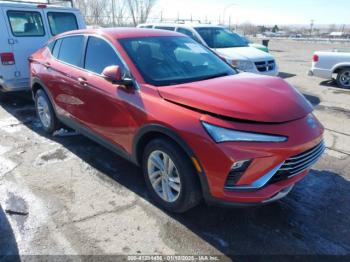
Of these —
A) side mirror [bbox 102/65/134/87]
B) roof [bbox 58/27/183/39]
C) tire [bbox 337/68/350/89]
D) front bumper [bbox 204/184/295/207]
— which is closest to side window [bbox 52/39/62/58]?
roof [bbox 58/27/183/39]

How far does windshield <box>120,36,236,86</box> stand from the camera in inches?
136

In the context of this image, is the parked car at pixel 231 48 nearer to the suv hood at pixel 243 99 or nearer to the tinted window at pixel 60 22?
the tinted window at pixel 60 22

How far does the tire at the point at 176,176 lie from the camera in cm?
287

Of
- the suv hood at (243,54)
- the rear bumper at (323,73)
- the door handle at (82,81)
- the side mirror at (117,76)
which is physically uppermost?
the side mirror at (117,76)

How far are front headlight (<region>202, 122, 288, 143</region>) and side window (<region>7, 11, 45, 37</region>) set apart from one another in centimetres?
563

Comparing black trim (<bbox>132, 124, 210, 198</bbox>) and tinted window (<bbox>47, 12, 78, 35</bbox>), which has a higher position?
tinted window (<bbox>47, 12, 78, 35</bbox>)

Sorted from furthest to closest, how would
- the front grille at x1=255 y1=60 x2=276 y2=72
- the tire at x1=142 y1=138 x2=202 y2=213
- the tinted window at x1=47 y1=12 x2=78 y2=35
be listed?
1. the front grille at x1=255 y1=60 x2=276 y2=72
2. the tinted window at x1=47 y1=12 x2=78 y2=35
3. the tire at x1=142 y1=138 x2=202 y2=213

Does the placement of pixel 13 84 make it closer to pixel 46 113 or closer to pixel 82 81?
pixel 46 113

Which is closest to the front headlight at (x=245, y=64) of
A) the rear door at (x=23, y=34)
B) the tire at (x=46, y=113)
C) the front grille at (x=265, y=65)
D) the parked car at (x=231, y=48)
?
the parked car at (x=231, y=48)

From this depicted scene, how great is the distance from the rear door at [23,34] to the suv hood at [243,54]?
4424 millimetres

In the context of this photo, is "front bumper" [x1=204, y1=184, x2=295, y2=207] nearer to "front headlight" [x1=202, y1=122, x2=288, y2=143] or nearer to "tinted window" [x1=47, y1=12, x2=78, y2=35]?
"front headlight" [x1=202, y1=122, x2=288, y2=143]

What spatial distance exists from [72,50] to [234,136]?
9.95 ft

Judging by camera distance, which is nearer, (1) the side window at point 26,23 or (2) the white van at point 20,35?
(2) the white van at point 20,35

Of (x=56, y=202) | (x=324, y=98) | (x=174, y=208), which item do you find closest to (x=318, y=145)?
(x=174, y=208)
